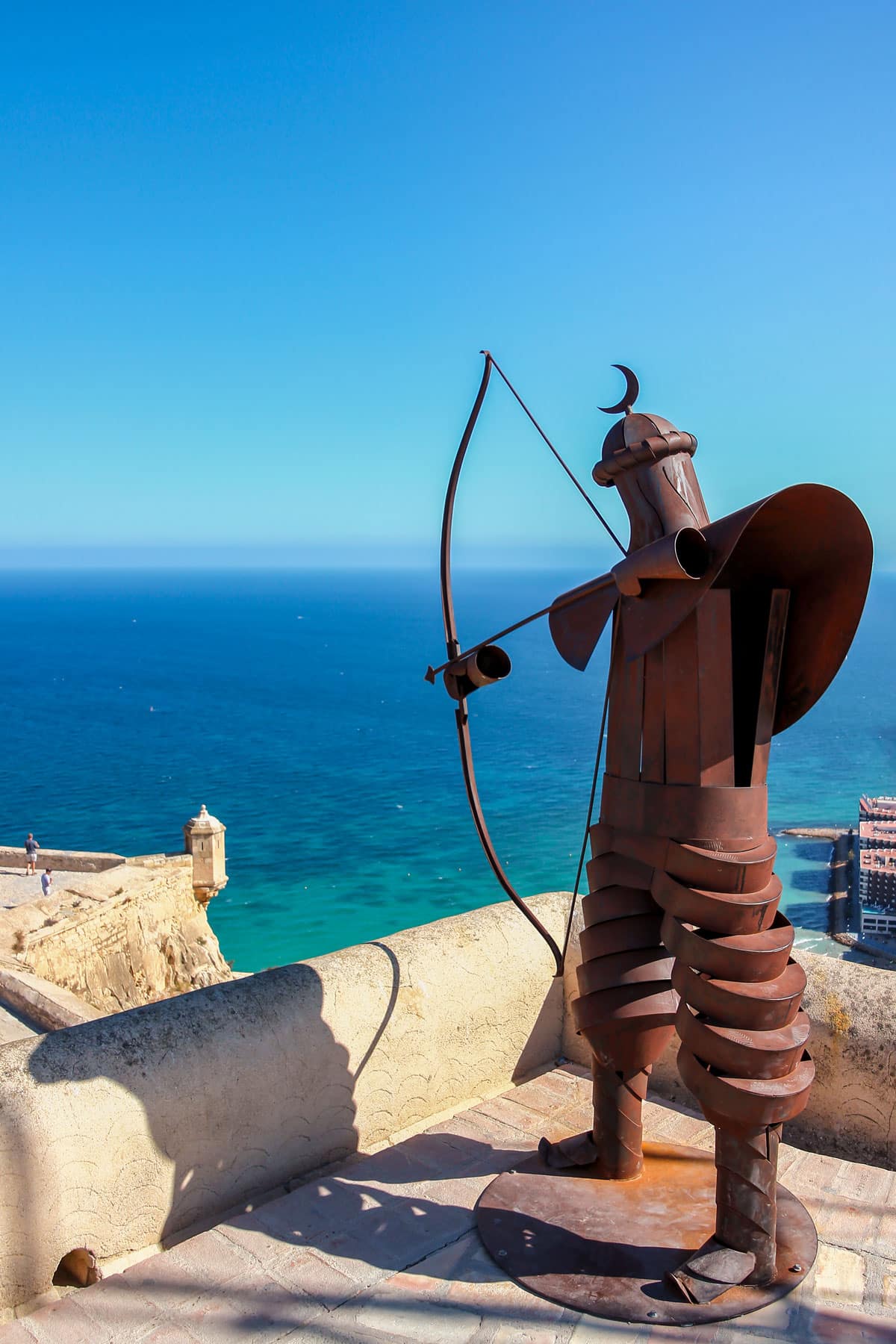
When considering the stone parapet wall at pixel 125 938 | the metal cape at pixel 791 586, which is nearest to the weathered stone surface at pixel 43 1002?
the stone parapet wall at pixel 125 938

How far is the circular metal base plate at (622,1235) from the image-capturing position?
3.12 meters

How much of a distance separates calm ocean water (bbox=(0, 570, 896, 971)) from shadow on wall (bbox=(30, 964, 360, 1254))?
26.7m

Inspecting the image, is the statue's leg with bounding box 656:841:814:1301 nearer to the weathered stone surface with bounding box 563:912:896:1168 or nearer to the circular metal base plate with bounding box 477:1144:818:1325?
the circular metal base plate with bounding box 477:1144:818:1325

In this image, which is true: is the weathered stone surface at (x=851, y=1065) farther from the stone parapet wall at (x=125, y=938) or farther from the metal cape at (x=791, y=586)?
the stone parapet wall at (x=125, y=938)

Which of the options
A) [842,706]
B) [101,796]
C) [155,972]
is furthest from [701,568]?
[842,706]

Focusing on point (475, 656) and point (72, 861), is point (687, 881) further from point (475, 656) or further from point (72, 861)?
point (72, 861)

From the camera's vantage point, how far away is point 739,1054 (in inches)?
122

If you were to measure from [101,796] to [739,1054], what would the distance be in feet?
161

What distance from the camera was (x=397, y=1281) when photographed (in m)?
3.30

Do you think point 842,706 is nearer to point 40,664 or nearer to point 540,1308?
point 40,664

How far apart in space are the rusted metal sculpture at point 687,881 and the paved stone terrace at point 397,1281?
0.32 feet

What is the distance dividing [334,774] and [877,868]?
28.9 m

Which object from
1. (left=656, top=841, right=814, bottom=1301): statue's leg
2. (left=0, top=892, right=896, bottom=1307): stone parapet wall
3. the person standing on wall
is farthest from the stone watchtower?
(left=656, top=841, right=814, bottom=1301): statue's leg

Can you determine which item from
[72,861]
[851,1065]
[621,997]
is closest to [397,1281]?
[621,997]
